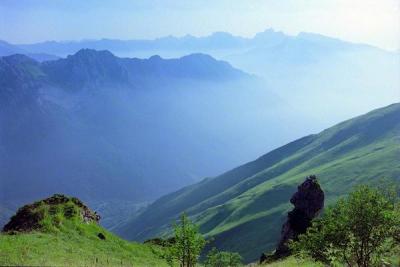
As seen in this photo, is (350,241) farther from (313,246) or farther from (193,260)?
(193,260)

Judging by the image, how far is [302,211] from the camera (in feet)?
271

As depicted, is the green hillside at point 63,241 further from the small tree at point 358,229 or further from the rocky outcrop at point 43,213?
the small tree at point 358,229

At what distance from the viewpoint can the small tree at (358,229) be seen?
35.9 m

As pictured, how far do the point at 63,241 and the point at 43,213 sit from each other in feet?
27.9

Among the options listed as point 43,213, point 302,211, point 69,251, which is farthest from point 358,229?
point 302,211

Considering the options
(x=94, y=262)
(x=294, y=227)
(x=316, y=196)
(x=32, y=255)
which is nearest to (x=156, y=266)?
(x=94, y=262)

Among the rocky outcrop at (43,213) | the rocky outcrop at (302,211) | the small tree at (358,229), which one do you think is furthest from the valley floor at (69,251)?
the rocky outcrop at (302,211)

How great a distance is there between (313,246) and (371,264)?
545 centimetres

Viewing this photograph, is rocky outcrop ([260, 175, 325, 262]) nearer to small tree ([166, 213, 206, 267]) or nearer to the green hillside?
the green hillside

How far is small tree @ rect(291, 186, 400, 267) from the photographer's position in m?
35.9

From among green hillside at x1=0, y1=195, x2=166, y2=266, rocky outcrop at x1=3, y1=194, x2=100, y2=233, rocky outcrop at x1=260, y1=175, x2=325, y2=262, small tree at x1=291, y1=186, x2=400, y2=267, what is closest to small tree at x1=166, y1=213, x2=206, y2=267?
green hillside at x1=0, y1=195, x2=166, y2=266

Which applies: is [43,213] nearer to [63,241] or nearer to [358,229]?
[63,241]

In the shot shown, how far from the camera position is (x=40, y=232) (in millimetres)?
60438

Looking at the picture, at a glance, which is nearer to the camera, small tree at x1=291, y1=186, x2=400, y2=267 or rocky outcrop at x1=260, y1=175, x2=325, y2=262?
small tree at x1=291, y1=186, x2=400, y2=267
